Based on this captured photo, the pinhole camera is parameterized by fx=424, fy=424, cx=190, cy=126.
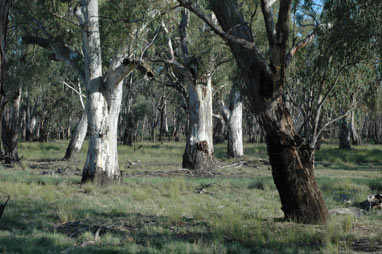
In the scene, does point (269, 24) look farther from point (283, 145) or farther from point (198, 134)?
point (198, 134)

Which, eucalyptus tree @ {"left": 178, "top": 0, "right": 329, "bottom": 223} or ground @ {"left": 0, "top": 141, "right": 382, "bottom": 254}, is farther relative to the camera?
eucalyptus tree @ {"left": 178, "top": 0, "right": 329, "bottom": 223}

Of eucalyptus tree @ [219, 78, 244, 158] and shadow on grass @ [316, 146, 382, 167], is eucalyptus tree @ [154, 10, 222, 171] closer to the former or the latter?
eucalyptus tree @ [219, 78, 244, 158]

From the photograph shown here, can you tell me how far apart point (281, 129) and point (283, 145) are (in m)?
0.25

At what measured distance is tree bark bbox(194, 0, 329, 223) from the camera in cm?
648

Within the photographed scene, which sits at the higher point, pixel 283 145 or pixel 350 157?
pixel 283 145

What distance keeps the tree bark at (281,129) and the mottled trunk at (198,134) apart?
367 inches

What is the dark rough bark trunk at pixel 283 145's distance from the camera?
21.3 feet

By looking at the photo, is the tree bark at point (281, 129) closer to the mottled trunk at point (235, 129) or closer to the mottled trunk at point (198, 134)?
the mottled trunk at point (198, 134)

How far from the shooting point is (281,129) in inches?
255

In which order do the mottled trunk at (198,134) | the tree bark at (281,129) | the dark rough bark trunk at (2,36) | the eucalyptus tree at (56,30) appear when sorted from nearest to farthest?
the dark rough bark trunk at (2,36)
the tree bark at (281,129)
the eucalyptus tree at (56,30)
the mottled trunk at (198,134)

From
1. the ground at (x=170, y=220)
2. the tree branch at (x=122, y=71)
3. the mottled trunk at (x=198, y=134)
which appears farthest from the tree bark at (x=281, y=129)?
the mottled trunk at (x=198, y=134)

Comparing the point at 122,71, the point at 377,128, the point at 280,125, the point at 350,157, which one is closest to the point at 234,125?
the point at 350,157

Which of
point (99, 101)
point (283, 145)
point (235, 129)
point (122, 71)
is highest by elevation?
point (122, 71)

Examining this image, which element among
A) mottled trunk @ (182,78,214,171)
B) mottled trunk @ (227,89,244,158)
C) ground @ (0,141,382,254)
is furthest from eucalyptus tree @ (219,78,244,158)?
ground @ (0,141,382,254)
